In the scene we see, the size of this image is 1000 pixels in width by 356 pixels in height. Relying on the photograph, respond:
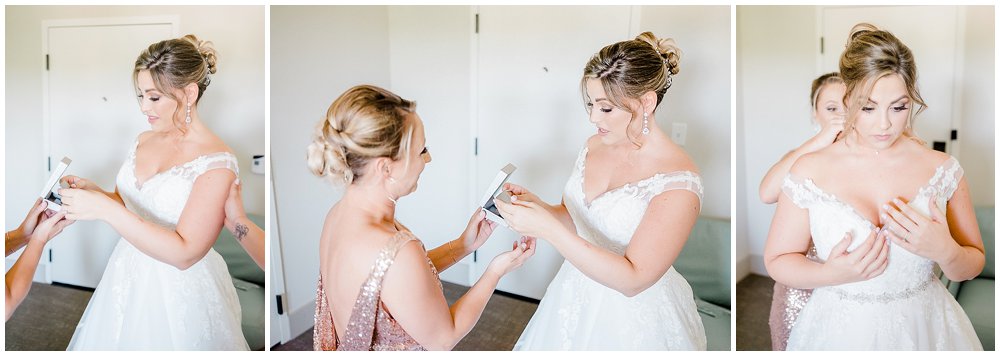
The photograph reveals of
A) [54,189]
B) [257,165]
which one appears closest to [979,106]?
[257,165]

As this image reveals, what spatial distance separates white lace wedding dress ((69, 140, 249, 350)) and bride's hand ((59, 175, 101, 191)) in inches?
3.3

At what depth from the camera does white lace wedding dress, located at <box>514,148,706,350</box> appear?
1.93 meters

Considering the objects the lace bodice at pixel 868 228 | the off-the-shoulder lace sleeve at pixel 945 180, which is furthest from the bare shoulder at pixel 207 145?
the off-the-shoulder lace sleeve at pixel 945 180

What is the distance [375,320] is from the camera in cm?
170

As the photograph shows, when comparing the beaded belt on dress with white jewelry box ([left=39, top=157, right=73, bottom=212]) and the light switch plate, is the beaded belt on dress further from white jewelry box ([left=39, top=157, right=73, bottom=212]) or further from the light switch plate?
white jewelry box ([left=39, top=157, right=73, bottom=212])

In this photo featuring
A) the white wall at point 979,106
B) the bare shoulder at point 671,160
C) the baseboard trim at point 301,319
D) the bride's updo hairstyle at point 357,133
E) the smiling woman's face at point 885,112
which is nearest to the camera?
the bride's updo hairstyle at point 357,133

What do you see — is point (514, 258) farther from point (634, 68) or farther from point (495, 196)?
point (634, 68)

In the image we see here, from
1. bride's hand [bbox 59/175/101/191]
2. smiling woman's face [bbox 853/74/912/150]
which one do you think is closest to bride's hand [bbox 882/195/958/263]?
smiling woman's face [bbox 853/74/912/150]

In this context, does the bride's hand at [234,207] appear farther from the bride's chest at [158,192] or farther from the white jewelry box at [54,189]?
the white jewelry box at [54,189]

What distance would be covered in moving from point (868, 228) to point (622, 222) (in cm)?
64

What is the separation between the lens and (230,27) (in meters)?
2.06

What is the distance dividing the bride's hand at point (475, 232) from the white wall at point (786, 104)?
2.39ft

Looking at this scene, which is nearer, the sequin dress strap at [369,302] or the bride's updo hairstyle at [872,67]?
the sequin dress strap at [369,302]

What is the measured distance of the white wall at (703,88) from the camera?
81.9 inches
